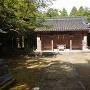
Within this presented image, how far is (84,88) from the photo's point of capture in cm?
892

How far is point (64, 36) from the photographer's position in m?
32.5

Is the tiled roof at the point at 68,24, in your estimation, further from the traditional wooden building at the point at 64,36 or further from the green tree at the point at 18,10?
the green tree at the point at 18,10

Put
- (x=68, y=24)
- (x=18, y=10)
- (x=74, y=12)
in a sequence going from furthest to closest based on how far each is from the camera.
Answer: (x=74, y=12) → (x=68, y=24) → (x=18, y=10)

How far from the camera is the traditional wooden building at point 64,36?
98.5 feet

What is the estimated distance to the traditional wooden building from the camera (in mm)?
30008

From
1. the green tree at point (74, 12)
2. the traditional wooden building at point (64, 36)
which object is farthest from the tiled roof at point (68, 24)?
the green tree at point (74, 12)

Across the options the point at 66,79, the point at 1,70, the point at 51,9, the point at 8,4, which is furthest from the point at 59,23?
the point at 1,70

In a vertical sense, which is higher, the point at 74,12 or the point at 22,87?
the point at 74,12

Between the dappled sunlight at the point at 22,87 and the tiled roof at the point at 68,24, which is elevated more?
the tiled roof at the point at 68,24

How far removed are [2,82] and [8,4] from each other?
314 inches

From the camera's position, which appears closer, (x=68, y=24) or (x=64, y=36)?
(x=64, y=36)

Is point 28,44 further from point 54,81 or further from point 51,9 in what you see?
point 54,81

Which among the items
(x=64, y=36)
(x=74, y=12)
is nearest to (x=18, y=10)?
(x=64, y=36)

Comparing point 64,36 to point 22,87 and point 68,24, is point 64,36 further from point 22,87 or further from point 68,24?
point 22,87
